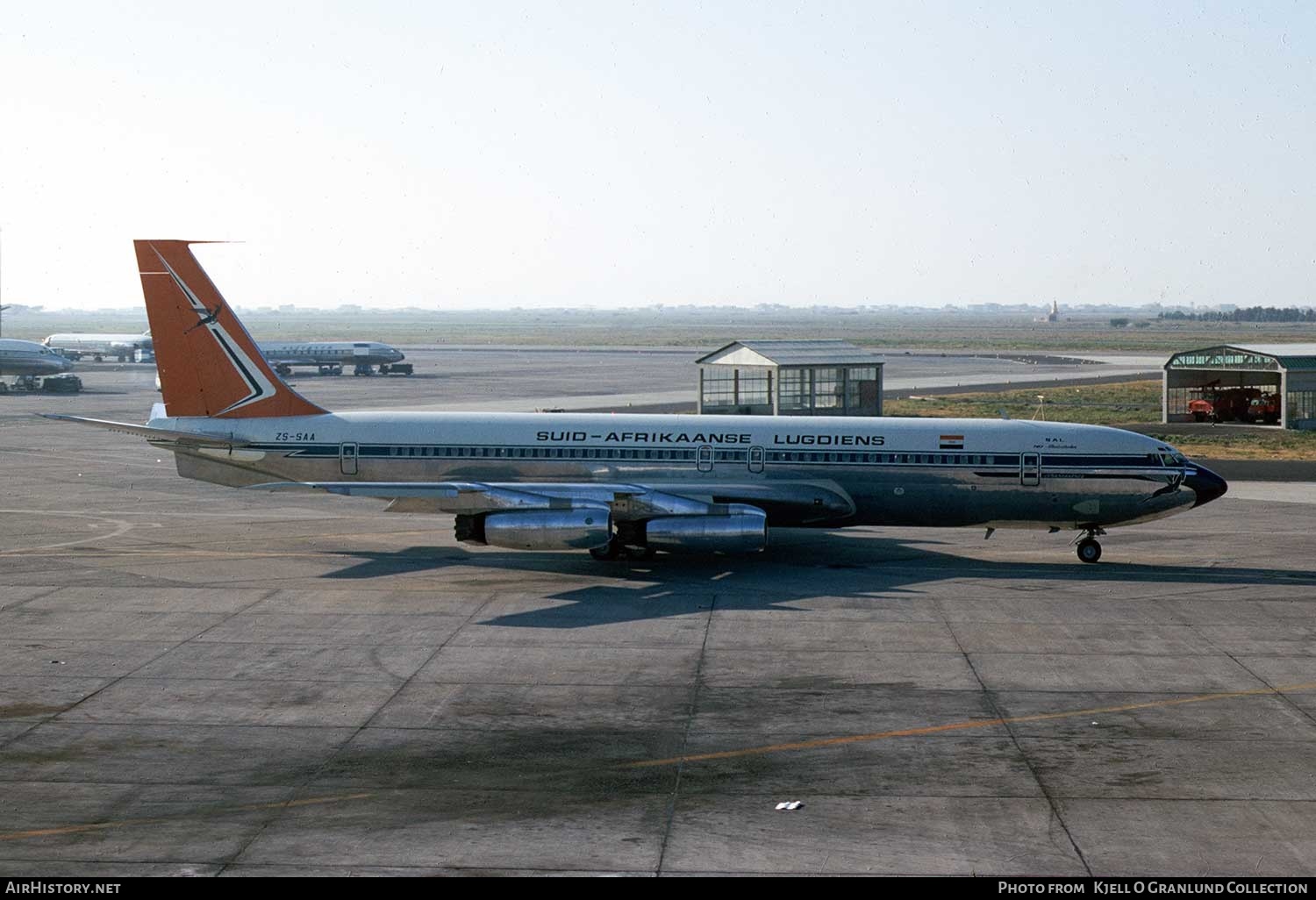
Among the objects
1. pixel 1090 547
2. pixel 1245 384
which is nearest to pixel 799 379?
pixel 1090 547

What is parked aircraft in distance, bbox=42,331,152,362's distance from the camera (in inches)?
6929

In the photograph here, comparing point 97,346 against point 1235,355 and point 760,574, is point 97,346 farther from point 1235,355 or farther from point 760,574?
point 760,574

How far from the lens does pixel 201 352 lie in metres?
43.9

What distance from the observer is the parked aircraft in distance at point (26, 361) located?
395ft

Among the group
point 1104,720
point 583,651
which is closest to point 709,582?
point 583,651

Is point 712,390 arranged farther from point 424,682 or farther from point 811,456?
point 424,682

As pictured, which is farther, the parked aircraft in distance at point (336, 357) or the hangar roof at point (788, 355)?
the parked aircraft in distance at point (336, 357)

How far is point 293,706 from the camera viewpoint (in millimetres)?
26000

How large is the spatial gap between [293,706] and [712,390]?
5360 cm

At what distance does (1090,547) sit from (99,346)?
538 ft

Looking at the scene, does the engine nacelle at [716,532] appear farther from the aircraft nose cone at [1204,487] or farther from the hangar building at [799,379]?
the hangar building at [799,379]

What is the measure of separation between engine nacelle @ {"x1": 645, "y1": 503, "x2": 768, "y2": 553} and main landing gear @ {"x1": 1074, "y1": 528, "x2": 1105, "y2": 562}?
401 inches

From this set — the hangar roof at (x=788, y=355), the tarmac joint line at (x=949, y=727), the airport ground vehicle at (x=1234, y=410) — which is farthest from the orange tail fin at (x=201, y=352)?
the airport ground vehicle at (x=1234, y=410)

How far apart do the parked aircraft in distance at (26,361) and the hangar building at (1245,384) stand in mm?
91145
